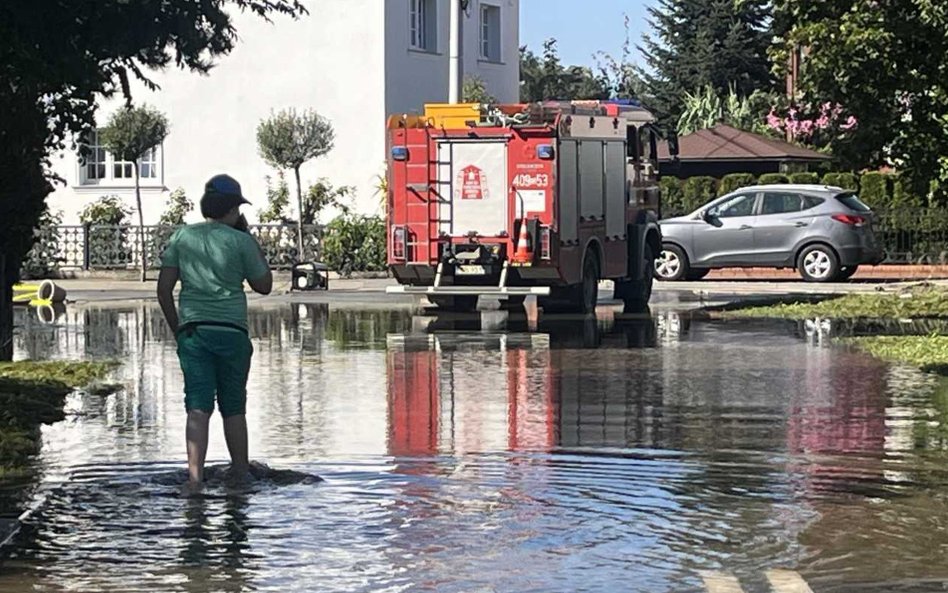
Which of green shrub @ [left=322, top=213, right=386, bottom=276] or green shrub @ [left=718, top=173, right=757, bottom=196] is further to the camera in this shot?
green shrub @ [left=718, top=173, right=757, bottom=196]

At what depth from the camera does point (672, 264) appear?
105 ft

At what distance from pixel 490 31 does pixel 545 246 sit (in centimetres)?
2270

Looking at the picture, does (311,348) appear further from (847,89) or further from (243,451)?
(243,451)

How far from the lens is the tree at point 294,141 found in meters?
36.8

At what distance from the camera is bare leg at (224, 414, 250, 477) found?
1004 cm

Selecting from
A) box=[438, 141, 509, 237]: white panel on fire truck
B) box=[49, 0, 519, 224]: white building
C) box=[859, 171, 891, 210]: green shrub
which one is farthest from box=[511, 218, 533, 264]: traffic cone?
box=[49, 0, 519, 224]: white building

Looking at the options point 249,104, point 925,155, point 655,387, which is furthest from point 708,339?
point 249,104

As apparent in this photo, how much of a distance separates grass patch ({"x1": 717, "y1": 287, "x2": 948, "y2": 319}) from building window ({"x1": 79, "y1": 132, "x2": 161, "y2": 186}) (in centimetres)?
2012

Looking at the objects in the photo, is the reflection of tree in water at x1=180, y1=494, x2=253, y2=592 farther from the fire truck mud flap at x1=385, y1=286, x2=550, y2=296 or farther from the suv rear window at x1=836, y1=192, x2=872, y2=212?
the suv rear window at x1=836, y1=192, x2=872, y2=212

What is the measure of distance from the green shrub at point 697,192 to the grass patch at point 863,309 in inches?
482

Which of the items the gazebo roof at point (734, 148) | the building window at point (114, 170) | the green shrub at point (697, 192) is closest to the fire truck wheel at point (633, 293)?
the green shrub at point (697, 192)

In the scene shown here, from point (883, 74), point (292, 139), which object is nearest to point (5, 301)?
point (883, 74)

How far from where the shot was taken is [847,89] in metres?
17.8

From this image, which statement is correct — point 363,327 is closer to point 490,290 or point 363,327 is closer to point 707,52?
point 490,290
